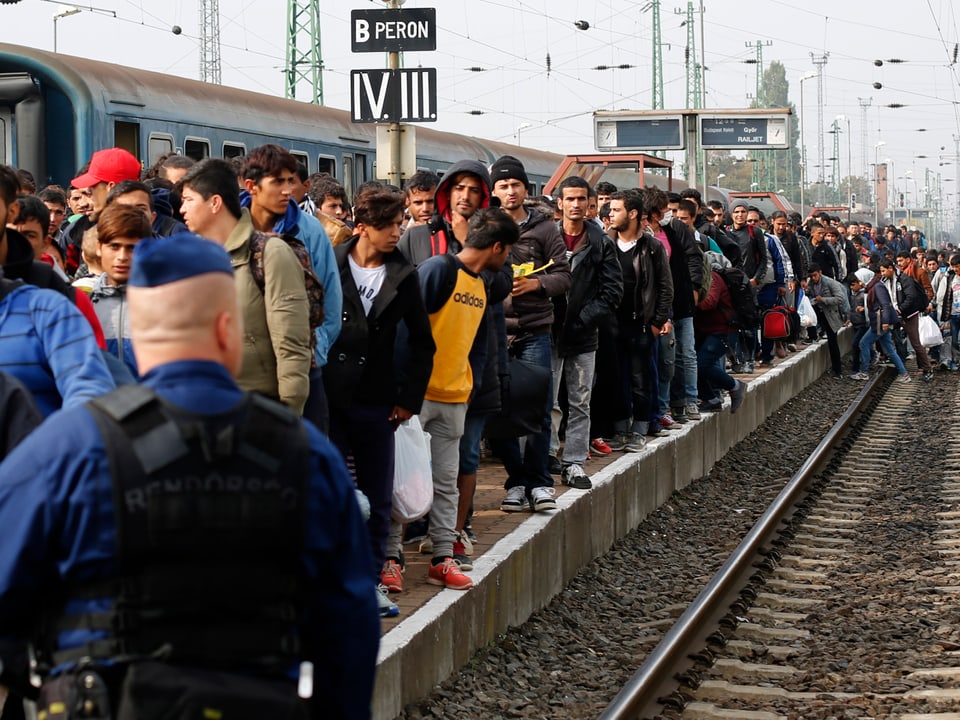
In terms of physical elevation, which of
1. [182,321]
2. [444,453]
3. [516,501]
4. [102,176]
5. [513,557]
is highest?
[102,176]

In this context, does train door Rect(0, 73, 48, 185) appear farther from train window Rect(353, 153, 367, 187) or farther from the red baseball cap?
the red baseball cap

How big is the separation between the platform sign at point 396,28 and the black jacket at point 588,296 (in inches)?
84.9

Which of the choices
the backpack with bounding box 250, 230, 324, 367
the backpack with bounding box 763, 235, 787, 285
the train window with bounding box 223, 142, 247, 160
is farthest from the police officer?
the backpack with bounding box 763, 235, 787, 285

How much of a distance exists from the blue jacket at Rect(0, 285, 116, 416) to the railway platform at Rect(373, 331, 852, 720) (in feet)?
6.90

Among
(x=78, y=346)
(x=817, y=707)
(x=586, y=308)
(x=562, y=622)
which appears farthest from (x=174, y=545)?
(x=586, y=308)

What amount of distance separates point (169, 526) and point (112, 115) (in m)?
13.4

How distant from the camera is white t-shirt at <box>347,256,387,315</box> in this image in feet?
22.3

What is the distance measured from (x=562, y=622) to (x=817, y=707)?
1.85 meters

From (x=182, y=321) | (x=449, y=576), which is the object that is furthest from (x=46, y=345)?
(x=449, y=576)

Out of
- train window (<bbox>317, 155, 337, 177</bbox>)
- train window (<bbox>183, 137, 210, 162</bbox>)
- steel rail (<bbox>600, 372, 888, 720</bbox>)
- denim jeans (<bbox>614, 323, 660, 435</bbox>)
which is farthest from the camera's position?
train window (<bbox>317, 155, 337, 177</bbox>)

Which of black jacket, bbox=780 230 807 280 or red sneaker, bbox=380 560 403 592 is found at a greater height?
black jacket, bbox=780 230 807 280

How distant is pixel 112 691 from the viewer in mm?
2689

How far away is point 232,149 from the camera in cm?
1773

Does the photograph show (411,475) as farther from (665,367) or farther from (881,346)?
(881,346)
